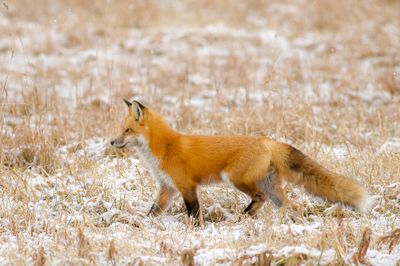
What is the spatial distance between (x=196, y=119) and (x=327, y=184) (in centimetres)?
352

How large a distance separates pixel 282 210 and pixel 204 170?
762 millimetres

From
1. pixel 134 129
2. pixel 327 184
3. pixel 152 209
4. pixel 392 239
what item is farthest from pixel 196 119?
pixel 392 239

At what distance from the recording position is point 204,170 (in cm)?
564

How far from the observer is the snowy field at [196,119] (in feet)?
15.5

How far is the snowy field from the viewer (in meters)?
4.73

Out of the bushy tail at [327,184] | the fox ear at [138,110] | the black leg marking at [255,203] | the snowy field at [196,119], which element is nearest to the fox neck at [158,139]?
the fox ear at [138,110]

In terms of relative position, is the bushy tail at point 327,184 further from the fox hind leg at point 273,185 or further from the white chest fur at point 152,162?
the white chest fur at point 152,162

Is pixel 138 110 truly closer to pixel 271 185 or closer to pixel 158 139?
pixel 158 139

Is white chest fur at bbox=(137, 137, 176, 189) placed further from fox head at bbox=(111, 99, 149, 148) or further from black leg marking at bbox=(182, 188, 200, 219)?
black leg marking at bbox=(182, 188, 200, 219)

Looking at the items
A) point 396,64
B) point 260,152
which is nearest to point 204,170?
point 260,152

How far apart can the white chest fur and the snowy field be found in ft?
1.21

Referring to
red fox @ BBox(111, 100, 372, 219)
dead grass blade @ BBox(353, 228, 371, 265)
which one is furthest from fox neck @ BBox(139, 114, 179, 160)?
dead grass blade @ BBox(353, 228, 371, 265)

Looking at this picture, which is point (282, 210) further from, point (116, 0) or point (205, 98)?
point (116, 0)

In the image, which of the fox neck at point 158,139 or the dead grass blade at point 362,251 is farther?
the fox neck at point 158,139
